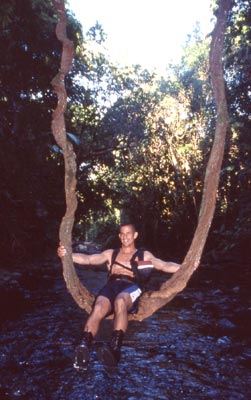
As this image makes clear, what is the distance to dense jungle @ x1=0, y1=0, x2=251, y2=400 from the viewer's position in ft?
28.2

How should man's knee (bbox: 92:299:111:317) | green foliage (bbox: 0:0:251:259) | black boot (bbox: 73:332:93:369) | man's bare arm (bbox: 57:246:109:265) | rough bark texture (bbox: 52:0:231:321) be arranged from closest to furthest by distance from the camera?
black boot (bbox: 73:332:93:369) → rough bark texture (bbox: 52:0:231:321) → man's knee (bbox: 92:299:111:317) → man's bare arm (bbox: 57:246:109:265) → green foliage (bbox: 0:0:251:259)

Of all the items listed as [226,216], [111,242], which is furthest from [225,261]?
[111,242]

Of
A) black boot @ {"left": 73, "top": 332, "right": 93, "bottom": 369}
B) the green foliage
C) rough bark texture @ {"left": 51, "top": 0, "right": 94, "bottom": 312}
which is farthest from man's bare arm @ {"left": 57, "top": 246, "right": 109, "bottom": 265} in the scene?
the green foliage

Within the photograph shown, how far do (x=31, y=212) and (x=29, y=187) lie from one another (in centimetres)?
146

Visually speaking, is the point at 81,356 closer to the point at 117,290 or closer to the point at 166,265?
the point at 117,290

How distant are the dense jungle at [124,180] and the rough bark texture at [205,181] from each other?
0.91 metres

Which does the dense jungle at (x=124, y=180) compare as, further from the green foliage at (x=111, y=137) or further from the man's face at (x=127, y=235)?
the man's face at (x=127, y=235)

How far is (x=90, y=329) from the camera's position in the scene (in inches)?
194

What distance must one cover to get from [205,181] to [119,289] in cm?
203

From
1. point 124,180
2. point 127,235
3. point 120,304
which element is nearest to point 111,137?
point 124,180

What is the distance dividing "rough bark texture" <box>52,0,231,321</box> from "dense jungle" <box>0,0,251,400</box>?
906 mm

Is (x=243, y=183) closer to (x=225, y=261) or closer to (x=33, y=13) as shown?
A: (x=225, y=261)

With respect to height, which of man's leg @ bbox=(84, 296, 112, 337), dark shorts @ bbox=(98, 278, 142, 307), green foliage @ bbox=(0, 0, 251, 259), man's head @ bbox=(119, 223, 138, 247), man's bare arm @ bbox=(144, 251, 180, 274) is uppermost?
green foliage @ bbox=(0, 0, 251, 259)

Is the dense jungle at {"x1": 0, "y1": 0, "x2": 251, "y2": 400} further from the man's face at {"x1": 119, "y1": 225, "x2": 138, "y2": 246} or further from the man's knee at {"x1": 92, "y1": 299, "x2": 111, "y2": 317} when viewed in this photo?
the man's face at {"x1": 119, "y1": 225, "x2": 138, "y2": 246}
